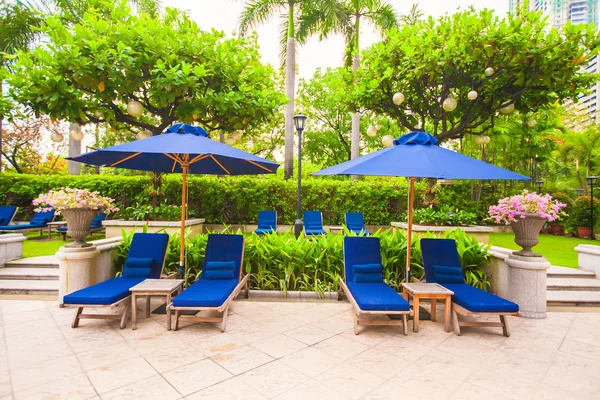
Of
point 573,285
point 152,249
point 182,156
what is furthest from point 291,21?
point 573,285

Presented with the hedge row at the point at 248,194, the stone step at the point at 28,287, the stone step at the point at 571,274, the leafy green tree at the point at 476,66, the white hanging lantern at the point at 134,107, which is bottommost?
the stone step at the point at 28,287

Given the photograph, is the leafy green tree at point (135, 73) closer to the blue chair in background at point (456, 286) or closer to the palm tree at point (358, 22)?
the blue chair in background at point (456, 286)

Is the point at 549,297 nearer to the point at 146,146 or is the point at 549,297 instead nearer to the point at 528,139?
the point at 146,146

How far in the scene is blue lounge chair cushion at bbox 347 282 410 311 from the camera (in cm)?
409

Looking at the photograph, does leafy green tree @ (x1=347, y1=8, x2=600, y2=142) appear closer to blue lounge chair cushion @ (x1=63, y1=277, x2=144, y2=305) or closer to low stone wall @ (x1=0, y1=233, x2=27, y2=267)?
blue lounge chair cushion @ (x1=63, y1=277, x2=144, y2=305)

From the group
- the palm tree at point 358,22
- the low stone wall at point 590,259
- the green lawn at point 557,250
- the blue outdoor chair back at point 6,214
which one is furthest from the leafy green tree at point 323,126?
the blue outdoor chair back at point 6,214

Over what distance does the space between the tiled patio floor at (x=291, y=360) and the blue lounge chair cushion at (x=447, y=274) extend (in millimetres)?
780

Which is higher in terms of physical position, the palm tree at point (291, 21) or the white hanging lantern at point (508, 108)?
the palm tree at point (291, 21)

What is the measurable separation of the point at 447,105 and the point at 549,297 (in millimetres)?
5024

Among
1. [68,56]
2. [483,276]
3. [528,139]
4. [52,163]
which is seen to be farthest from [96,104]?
[52,163]

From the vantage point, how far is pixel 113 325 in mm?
4480

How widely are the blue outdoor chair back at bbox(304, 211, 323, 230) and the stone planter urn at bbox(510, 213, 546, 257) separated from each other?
6.87 m

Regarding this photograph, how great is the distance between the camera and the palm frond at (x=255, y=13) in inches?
603

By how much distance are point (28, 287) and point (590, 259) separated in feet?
37.2
